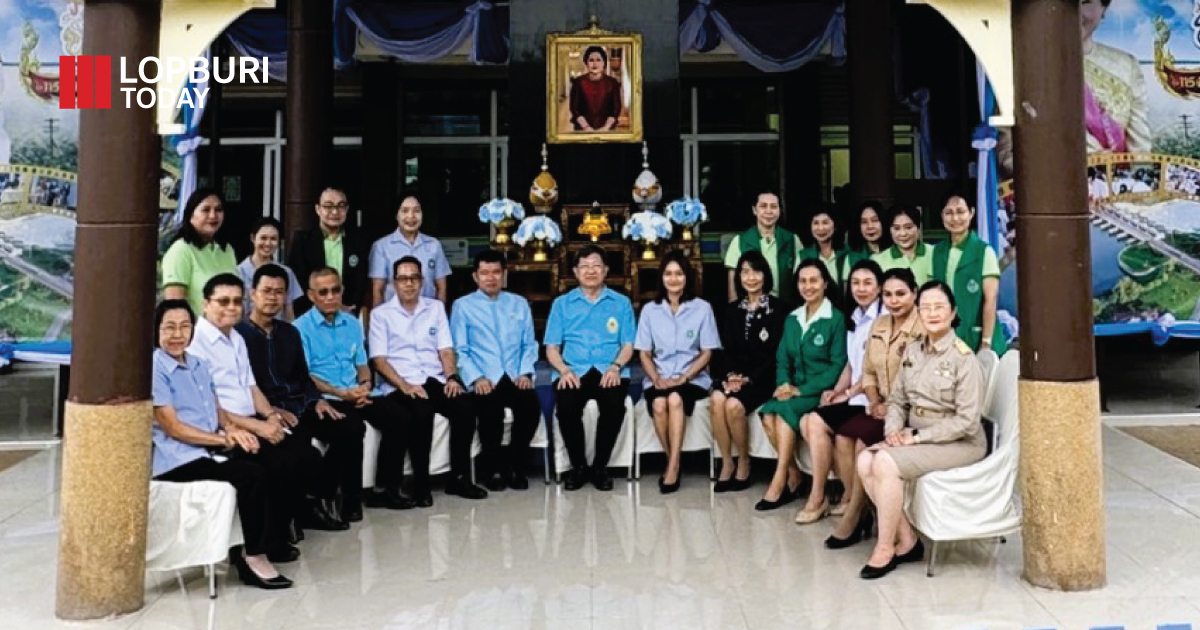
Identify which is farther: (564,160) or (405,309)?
(564,160)

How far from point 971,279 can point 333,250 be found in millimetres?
3668

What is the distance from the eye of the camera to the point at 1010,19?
3607 mm

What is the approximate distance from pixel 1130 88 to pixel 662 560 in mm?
6980

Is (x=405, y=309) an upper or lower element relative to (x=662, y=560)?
upper

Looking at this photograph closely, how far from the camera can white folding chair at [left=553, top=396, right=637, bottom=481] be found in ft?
16.9

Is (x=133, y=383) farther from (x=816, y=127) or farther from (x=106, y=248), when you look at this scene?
(x=816, y=127)

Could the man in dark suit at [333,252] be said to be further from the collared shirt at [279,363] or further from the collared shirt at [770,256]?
the collared shirt at [770,256]

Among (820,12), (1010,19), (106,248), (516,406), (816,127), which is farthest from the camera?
(816,127)

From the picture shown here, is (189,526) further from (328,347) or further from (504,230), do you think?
(504,230)

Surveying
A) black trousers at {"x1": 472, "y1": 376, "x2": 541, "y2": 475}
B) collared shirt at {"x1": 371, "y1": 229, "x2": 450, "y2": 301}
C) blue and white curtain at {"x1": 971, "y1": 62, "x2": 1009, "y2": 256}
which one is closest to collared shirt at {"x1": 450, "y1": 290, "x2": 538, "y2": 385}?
black trousers at {"x1": 472, "y1": 376, "x2": 541, "y2": 475}

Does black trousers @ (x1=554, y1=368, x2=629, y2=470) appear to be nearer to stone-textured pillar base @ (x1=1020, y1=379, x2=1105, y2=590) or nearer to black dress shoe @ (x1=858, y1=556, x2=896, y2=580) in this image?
black dress shoe @ (x1=858, y1=556, x2=896, y2=580)

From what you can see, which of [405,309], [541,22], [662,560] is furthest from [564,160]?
[662,560]

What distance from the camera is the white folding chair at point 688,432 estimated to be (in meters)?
5.13

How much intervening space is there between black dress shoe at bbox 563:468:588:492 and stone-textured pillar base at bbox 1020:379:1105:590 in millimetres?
2386
